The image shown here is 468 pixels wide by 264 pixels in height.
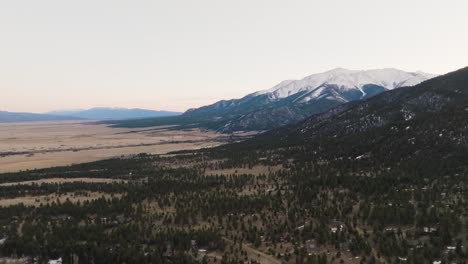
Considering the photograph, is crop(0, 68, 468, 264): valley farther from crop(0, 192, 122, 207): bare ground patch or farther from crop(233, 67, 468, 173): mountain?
crop(233, 67, 468, 173): mountain

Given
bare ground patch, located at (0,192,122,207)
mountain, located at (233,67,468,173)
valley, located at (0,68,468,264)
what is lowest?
bare ground patch, located at (0,192,122,207)

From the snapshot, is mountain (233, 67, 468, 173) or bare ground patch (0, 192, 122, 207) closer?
bare ground patch (0, 192, 122, 207)

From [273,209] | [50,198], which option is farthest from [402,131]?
[50,198]

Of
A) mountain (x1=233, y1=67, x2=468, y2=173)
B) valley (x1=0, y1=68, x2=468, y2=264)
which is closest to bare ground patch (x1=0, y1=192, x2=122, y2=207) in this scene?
valley (x1=0, y1=68, x2=468, y2=264)

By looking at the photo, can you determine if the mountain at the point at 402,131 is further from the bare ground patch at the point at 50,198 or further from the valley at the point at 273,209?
the bare ground patch at the point at 50,198

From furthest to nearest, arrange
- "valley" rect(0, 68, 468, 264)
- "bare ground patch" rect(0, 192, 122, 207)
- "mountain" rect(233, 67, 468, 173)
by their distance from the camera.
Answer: "mountain" rect(233, 67, 468, 173), "bare ground patch" rect(0, 192, 122, 207), "valley" rect(0, 68, 468, 264)

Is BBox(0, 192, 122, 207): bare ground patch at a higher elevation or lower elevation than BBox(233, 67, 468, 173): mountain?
lower

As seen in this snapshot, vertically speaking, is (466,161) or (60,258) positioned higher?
(466,161)

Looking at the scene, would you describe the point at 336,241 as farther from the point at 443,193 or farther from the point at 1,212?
the point at 1,212

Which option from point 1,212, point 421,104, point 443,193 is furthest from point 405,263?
point 421,104
